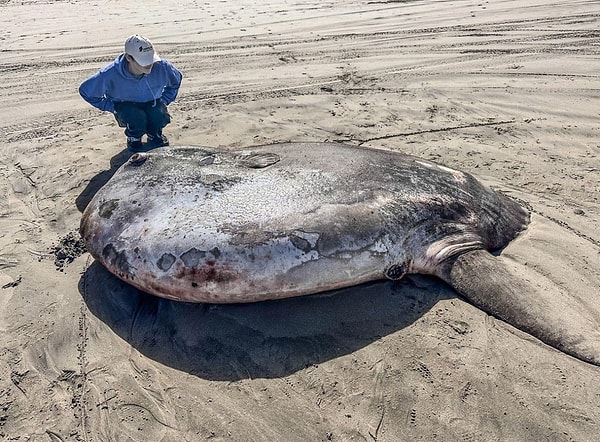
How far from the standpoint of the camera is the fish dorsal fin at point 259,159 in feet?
13.1

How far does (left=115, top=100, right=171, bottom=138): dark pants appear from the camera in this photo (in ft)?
17.8

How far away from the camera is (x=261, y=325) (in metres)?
3.29

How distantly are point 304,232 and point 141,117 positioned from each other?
304 cm

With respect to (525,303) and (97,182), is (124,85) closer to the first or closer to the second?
(97,182)

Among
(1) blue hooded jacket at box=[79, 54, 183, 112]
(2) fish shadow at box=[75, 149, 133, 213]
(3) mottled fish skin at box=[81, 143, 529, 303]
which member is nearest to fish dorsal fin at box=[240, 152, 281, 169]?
(3) mottled fish skin at box=[81, 143, 529, 303]

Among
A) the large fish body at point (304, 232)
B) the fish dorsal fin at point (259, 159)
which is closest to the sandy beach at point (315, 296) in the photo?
the large fish body at point (304, 232)

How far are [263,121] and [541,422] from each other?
465 cm

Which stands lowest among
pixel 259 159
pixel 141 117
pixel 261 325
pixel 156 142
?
pixel 261 325

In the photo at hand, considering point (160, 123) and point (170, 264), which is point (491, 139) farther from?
point (170, 264)

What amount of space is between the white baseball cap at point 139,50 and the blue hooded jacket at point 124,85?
1.07 feet

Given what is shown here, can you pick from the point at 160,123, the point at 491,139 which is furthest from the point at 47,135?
the point at 491,139

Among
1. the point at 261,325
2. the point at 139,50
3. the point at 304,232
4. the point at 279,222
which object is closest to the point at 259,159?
the point at 279,222

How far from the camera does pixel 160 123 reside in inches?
224

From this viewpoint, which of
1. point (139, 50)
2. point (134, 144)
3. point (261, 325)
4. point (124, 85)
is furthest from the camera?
point (134, 144)
